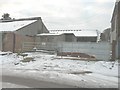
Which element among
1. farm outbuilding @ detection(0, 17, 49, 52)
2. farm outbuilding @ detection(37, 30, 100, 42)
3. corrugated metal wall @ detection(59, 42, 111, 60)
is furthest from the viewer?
farm outbuilding @ detection(37, 30, 100, 42)

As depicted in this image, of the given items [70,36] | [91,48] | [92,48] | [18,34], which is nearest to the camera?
[92,48]

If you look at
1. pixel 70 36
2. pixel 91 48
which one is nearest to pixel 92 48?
pixel 91 48

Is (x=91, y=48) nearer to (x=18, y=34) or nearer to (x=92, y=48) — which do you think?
(x=92, y=48)

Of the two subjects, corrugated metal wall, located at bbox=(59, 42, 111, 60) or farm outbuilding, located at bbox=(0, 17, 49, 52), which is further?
farm outbuilding, located at bbox=(0, 17, 49, 52)

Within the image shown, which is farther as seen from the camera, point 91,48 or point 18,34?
point 18,34

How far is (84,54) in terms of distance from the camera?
25.9 meters

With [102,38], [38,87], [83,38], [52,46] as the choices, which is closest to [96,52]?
[52,46]

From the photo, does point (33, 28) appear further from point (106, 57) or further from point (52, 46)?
point (106, 57)

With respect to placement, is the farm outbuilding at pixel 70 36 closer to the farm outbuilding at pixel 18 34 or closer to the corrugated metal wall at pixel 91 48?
the farm outbuilding at pixel 18 34

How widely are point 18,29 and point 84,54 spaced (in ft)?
57.6

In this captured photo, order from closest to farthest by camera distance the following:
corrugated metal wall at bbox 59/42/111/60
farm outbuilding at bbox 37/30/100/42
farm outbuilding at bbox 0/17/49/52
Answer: corrugated metal wall at bbox 59/42/111/60 → farm outbuilding at bbox 0/17/49/52 → farm outbuilding at bbox 37/30/100/42

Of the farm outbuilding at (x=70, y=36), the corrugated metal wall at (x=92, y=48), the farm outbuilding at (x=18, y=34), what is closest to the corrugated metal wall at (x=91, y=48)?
the corrugated metal wall at (x=92, y=48)

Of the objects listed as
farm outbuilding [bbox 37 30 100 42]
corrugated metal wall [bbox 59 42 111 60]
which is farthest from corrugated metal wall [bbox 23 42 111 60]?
farm outbuilding [bbox 37 30 100 42]

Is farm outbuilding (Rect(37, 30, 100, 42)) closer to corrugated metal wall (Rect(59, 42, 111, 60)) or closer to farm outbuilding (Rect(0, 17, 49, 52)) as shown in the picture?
farm outbuilding (Rect(0, 17, 49, 52))
